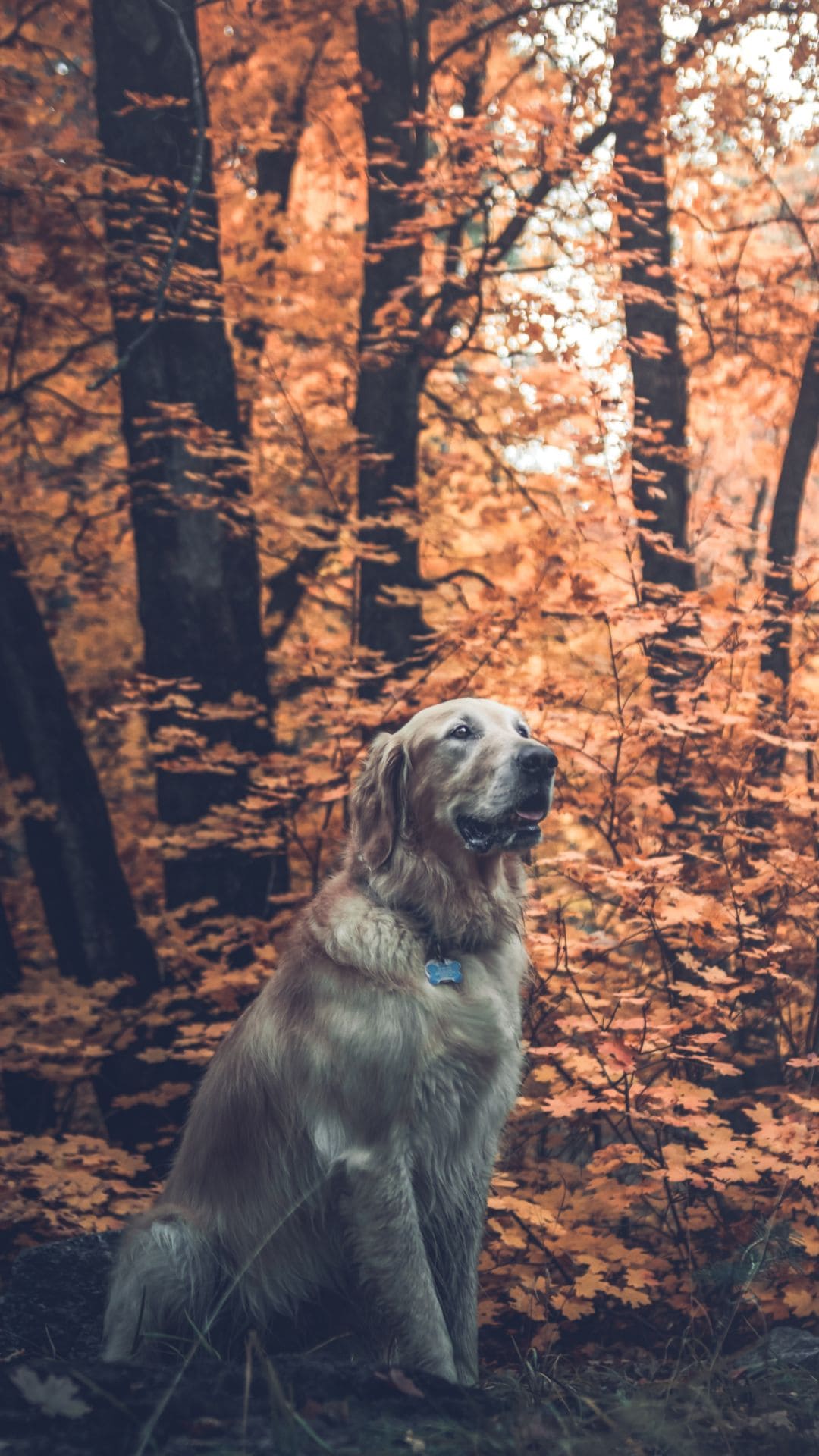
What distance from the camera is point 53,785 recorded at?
24.0 feet

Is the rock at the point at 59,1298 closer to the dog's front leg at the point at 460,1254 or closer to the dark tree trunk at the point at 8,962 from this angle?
the dog's front leg at the point at 460,1254

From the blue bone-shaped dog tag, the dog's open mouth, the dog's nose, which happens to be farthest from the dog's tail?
the dog's nose

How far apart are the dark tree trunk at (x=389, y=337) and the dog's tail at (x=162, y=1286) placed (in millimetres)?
4542

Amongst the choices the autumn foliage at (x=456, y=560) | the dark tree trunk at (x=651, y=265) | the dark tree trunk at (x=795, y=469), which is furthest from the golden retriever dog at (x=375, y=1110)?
the dark tree trunk at (x=795, y=469)

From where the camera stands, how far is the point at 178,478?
22.2 ft

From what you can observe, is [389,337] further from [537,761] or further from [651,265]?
[537,761]

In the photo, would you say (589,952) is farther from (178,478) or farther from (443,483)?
(443,483)

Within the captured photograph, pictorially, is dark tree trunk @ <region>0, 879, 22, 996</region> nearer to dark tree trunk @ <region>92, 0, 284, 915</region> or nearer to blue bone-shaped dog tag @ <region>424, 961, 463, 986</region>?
dark tree trunk @ <region>92, 0, 284, 915</region>

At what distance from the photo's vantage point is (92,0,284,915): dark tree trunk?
673cm

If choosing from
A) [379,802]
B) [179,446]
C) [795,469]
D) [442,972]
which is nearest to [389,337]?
[179,446]

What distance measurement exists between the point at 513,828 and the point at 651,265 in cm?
534

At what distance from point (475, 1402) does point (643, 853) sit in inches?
136

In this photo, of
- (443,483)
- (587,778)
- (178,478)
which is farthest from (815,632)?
Result: (178,478)

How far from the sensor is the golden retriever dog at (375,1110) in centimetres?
295
